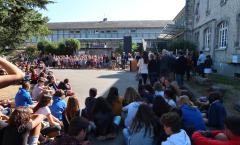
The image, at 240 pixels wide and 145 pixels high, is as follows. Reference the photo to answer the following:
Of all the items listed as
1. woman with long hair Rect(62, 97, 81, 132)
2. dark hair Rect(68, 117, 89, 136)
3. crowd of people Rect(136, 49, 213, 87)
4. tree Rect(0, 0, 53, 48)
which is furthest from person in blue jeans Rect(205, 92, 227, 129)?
tree Rect(0, 0, 53, 48)

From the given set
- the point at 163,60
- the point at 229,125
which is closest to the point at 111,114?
the point at 229,125

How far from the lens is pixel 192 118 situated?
7.20 meters

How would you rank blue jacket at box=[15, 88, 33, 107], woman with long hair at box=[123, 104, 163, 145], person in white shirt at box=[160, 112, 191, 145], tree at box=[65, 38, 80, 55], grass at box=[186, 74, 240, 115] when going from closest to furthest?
person in white shirt at box=[160, 112, 191, 145], woman with long hair at box=[123, 104, 163, 145], blue jacket at box=[15, 88, 33, 107], grass at box=[186, 74, 240, 115], tree at box=[65, 38, 80, 55]

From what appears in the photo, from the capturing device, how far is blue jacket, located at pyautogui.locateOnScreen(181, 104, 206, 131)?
7094 millimetres

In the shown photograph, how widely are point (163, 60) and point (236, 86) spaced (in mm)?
3556

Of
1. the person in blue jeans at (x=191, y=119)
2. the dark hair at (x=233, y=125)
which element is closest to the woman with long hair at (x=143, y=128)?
the person in blue jeans at (x=191, y=119)

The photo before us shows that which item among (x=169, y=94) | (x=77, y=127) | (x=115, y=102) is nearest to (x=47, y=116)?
(x=115, y=102)

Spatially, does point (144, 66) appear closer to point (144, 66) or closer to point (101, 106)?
point (144, 66)

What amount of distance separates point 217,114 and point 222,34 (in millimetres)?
18703

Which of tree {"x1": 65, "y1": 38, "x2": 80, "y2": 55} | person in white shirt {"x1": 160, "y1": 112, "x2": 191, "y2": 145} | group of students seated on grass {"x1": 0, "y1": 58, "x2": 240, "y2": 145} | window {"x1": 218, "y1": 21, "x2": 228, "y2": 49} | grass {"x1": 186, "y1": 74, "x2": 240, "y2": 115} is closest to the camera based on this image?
group of students seated on grass {"x1": 0, "y1": 58, "x2": 240, "y2": 145}

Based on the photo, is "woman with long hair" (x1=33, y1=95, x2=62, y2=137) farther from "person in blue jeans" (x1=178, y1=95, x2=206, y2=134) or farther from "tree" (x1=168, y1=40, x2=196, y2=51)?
"tree" (x1=168, y1=40, x2=196, y2=51)

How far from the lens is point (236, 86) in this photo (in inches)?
663

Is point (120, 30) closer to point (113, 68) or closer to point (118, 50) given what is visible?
point (118, 50)

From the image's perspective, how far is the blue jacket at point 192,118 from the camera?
7094 millimetres
